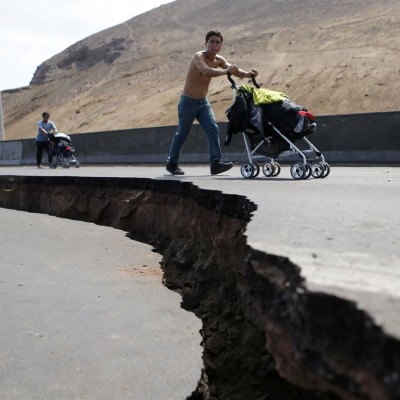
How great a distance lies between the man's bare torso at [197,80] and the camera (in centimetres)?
795

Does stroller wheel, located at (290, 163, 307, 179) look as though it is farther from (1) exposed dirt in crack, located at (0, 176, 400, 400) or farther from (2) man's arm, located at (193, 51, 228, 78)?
(1) exposed dirt in crack, located at (0, 176, 400, 400)

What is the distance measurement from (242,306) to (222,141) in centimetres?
1289

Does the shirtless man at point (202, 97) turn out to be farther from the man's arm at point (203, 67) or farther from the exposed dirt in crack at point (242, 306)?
the exposed dirt in crack at point (242, 306)

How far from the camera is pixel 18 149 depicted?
2330cm

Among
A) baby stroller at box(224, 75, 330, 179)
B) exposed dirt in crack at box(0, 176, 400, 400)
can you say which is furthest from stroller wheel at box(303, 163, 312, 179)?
exposed dirt in crack at box(0, 176, 400, 400)

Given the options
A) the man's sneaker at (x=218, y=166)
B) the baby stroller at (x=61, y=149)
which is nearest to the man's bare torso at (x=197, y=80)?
the man's sneaker at (x=218, y=166)

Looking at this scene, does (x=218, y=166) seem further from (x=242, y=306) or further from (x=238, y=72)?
(x=242, y=306)

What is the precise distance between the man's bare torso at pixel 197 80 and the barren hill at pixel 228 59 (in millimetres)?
19290

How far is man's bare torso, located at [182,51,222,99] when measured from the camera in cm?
795

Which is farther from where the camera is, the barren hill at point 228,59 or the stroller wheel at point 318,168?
the barren hill at point 228,59

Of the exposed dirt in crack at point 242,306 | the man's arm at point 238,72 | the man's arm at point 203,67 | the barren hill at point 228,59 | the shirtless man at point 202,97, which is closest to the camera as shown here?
the exposed dirt in crack at point 242,306

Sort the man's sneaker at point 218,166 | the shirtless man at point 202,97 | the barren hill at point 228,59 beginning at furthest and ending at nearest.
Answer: the barren hill at point 228,59 → the man's sneaker at point 218,166 → the shirtless man at point 202,97

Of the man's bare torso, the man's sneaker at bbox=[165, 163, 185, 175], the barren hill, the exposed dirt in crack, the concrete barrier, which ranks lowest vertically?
the exposed dirt in crack

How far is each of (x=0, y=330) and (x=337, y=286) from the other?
2123 millimetres
